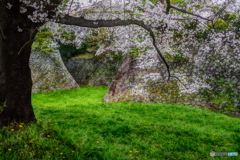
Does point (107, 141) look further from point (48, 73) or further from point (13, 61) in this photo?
point (48, 73)

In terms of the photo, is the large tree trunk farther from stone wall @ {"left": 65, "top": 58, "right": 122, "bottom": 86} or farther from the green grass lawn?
stone wall @ {"left": 65, "top": 58, "right": 122, "bottom": 86}

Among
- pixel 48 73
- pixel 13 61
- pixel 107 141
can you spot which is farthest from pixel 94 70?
pixel 107 141

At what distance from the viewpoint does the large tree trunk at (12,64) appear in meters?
4.25

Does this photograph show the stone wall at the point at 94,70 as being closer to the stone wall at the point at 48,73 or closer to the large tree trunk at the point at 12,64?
the stone wall at the point at 48,73

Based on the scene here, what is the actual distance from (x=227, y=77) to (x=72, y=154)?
10000 millimetres

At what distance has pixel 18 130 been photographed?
3998 millimetres

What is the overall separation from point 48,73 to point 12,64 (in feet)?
39.8

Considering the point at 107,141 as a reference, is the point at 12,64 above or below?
above

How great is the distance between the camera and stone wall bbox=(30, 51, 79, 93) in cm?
1528

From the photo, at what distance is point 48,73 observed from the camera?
624 inches

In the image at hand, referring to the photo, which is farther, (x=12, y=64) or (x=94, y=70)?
(x=94, y=70)

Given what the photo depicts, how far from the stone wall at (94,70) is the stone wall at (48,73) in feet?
10.6

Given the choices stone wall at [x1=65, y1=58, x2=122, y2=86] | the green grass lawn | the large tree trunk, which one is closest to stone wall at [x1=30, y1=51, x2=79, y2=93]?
stone wall at [x1=65, y1=58, x2=122, y2=86]

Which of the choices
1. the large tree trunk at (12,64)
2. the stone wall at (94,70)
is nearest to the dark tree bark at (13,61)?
the large tree trunk at (12,64)
